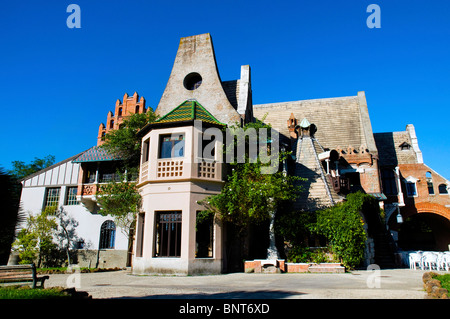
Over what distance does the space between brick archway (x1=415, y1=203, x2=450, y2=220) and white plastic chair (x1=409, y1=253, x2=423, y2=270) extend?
1034 centimetres

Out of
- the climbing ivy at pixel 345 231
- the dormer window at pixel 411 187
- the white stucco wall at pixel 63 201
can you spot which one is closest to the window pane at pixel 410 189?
the dormer window at pixel 411 187

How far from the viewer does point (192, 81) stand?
74.7 feet

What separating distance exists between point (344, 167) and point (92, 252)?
19570mm

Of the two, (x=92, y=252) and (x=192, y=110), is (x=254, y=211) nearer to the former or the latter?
(x=192, y=110)

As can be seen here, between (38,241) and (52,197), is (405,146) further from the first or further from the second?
(38,241)

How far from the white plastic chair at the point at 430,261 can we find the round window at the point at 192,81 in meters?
17.8

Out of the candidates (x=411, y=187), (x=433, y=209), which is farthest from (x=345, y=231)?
(x=433, y=209)

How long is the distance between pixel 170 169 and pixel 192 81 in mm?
8419

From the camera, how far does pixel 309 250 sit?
18.6 metres

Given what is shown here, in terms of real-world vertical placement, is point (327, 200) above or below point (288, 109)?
below

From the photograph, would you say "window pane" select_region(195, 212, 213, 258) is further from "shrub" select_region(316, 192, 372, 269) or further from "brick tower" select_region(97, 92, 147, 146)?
"brick tower" select_region(97, 92, 147, 146)

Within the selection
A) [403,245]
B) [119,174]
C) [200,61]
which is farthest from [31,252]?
[403,245]
